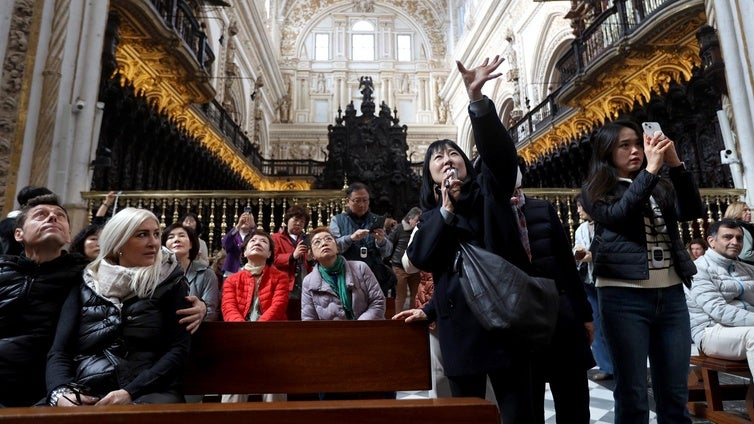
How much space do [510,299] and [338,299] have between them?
5.49 ft

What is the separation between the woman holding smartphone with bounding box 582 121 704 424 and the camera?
5.75ft

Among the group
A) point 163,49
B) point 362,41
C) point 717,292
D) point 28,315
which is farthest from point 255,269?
point 362,41

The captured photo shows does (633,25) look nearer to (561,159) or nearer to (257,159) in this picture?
(561,159)

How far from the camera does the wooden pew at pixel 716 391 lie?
241 cm

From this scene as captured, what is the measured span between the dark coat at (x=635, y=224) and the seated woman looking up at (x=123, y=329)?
1.87 meters

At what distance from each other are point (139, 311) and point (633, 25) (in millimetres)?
9941

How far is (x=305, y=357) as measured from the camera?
1881 mm

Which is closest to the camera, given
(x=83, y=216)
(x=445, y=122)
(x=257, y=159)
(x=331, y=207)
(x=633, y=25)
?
(x=83, y=216)

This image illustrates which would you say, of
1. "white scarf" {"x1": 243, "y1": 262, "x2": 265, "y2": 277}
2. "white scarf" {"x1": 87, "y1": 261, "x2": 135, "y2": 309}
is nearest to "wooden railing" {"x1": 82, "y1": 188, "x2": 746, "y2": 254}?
"white scarf" {"x1": 243, "y1": 262, "x2": 265, "y2": 277}

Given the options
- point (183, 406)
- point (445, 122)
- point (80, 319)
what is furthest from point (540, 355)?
point (445, 122)

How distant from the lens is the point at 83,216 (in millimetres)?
6543

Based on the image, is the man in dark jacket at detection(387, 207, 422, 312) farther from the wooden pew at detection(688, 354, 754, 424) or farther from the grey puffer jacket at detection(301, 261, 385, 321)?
the wooden pew at detection(688, 354, 754, 424)

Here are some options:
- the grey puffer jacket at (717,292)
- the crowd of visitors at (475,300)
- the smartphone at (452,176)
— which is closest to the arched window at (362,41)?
the grey puffer jacket at (717,292)

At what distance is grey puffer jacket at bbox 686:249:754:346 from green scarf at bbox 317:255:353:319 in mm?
2159
